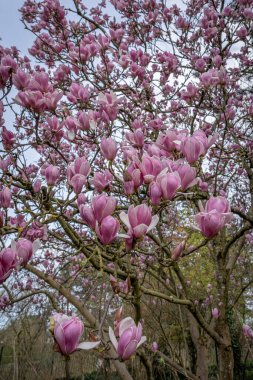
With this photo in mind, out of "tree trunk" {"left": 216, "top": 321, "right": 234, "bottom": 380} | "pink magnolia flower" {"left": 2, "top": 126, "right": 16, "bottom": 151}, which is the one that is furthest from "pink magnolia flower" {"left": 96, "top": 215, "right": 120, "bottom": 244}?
"tree trunk" {"left": 216, "top": 321, "right": 234, "bottom": 380}

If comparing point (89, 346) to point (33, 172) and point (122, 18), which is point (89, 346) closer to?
point (33, 172)

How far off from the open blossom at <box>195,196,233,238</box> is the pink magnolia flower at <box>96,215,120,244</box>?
27 centimetres

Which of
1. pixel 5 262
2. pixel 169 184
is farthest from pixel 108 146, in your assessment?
pixel 5 262

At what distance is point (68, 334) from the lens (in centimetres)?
75

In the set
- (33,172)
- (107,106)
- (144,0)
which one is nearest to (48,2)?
(144,0)

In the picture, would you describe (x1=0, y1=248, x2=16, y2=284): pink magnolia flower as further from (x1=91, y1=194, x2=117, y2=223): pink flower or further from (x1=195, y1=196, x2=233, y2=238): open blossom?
(x1=195, y1=196, x2=233, y2=238): open blossom

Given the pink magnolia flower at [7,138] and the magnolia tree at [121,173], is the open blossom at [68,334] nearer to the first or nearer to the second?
the magnolia tree at [121,173]

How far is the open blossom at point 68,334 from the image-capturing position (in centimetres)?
75

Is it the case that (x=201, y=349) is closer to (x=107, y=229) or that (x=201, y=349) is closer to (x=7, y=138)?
(x=7, y=138)

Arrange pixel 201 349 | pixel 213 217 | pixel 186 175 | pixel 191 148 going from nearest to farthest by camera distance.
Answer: pixel 213 217
pixel 186 175
pixel 191 148
pixel 201 349

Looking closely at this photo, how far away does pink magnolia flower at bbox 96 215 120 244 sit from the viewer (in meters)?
0.97

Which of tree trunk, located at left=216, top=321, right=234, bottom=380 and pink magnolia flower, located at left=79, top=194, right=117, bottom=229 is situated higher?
pink magnolia flower, located at left=79, top=194, right=117, bottom=229

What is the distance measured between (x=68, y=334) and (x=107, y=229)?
1.02ft

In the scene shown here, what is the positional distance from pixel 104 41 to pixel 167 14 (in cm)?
197
